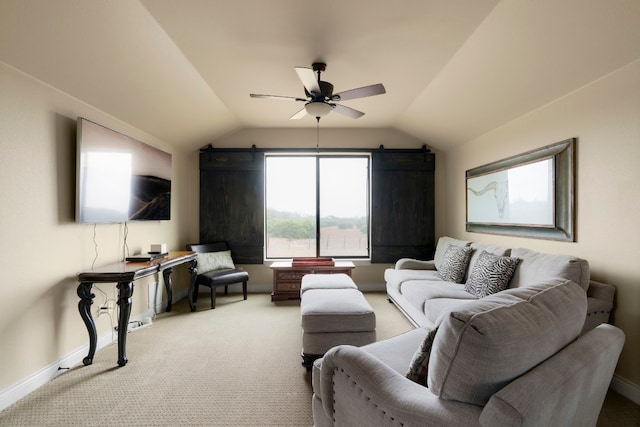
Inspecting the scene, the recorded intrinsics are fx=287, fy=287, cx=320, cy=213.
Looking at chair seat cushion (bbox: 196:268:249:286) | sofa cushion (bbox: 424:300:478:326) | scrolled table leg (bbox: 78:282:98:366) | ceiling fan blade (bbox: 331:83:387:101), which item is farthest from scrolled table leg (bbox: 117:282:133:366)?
sofa cushion (bbox: 424:300:478:326)

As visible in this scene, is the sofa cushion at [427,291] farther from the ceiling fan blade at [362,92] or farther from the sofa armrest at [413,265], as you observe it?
the ceiling fan blade at [362,92]

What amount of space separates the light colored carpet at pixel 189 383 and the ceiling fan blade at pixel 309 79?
2.36 meters

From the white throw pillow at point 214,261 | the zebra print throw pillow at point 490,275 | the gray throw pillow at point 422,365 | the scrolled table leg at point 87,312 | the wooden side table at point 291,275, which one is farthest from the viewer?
the wooden side table at point 291,275

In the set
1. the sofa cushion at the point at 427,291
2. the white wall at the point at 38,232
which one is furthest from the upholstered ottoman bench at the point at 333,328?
the white wall at the point at 38,232

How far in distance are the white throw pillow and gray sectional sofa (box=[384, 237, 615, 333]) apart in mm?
2374

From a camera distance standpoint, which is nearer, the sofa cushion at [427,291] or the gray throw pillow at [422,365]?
the gray throw pillow at [422,365]

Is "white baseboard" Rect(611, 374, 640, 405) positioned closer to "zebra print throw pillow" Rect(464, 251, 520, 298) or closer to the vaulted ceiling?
"zebra print throw pillow" Rect(464, 251, 520, 298)

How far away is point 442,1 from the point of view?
6.31ft

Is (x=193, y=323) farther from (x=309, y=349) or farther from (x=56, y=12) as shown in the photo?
(x=56, y=12)

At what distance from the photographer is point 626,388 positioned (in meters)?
1.98

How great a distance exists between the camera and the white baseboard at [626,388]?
75.7 inches

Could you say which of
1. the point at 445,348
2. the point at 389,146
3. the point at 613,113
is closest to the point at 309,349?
the point at 445,348

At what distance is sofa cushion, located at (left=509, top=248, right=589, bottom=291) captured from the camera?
208 centimetres

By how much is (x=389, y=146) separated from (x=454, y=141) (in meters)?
0.98
